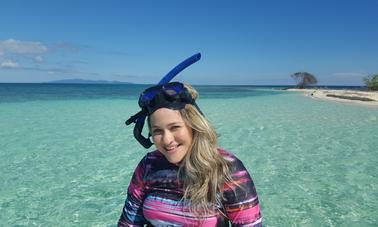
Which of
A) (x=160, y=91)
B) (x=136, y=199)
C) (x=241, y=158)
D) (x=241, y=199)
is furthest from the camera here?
(x=241, y=158)

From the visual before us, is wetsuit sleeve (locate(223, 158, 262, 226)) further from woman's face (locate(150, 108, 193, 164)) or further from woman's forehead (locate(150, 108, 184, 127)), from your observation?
woman's forehead (locate(150, 108, 184, 127))

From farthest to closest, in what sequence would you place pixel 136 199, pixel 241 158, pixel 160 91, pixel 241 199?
pixel 241 158, pixel 136 199, pixel 160 91, pixel 241 199

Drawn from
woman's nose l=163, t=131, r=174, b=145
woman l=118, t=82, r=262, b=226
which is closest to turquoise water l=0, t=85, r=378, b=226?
woman l=118, t=82, r=262, b=226

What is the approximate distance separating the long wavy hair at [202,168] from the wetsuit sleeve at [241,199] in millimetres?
50

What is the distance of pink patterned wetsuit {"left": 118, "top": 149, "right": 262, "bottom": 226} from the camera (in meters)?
1.91

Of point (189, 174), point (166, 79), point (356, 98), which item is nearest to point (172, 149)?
point (189, 174)

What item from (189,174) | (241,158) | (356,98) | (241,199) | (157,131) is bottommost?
(241,158)

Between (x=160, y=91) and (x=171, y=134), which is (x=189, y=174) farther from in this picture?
(x=160, y=91)

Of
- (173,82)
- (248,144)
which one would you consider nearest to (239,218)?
(173,82)

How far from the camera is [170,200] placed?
2.03 metres

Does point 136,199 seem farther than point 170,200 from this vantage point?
Yes

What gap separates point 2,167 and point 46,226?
4035 mm

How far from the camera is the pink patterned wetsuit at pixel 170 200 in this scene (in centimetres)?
191

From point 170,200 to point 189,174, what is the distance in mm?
220
